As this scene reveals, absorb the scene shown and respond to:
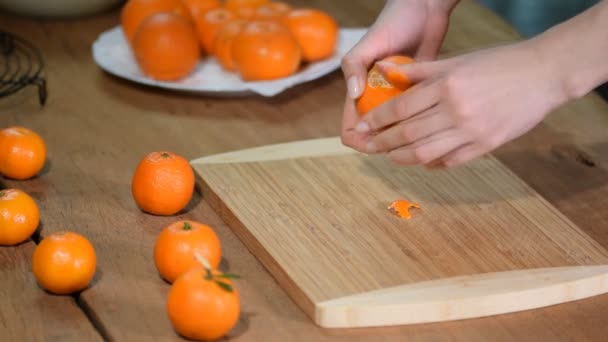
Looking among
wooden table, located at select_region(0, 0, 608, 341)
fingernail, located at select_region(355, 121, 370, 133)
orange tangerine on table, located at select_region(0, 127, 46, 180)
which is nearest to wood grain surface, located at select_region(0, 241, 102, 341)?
wooden table, located at select_region(0, 0, 608, 341)

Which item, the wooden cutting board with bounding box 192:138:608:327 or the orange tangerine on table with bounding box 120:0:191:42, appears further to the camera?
the orange tangerine on table with bounding box 120:0:191:42

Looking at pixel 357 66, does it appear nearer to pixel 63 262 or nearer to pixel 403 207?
pixel 403 207

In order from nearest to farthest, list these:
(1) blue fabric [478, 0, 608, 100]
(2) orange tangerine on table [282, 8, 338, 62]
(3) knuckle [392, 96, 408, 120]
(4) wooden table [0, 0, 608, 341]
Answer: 1. (4) wooden table [0, 0, 608, 341]
2. (3) knuckle [392, 96, 408, 120]
3. (2) orange tangerine on table [282, 8, 338, 62]
4. (1) blue fabric [478, 0, 608, 100]

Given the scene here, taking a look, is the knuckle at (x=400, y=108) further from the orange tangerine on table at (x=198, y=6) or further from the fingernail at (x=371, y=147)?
the orange tangerine on table at (x=198, y=6)

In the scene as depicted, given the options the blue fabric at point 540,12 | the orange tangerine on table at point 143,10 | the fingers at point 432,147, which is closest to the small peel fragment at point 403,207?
the fingers at point 432,147

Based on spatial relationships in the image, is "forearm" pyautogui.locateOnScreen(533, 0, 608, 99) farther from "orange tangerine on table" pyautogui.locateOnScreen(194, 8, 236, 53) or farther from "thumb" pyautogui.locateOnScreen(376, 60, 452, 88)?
"orange tangerine on table" pyautogui.locateOnScreen(194, 8, 236, 53)

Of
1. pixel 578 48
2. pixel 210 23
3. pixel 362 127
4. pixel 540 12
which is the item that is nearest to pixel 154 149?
pixel 210 23

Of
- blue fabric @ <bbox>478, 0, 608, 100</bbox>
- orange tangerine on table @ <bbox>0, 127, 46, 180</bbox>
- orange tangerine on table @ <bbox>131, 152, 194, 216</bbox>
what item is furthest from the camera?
blue fabric @ <bbox>478, 0, 608, 100</bbox>

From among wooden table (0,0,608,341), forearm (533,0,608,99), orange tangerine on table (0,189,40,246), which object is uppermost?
forearm (533,0,608,99)
